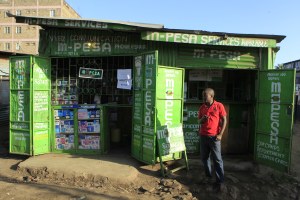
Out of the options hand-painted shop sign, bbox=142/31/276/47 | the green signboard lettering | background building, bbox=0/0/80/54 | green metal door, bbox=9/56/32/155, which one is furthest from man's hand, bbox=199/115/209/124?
background building, bbox=0/0/80/54

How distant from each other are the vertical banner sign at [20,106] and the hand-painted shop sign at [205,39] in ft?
9.94

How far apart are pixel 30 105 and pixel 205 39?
14.5 ft

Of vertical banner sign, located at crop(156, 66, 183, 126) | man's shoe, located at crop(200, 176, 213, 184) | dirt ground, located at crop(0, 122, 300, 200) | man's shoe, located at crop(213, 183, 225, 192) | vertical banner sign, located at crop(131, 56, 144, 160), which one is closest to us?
dirt ground, located at crop(0, 122, 300, 200)

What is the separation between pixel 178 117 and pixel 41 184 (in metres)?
3.19

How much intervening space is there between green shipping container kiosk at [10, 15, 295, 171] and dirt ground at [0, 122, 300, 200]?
18.9 inches

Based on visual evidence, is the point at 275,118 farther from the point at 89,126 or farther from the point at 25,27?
the point at 25,27

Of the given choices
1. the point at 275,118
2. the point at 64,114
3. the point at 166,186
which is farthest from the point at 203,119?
the point at 64,114

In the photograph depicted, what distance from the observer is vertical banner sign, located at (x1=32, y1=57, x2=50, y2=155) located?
724cm

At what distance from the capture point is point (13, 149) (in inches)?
295

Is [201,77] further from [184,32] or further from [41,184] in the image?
[41,184]

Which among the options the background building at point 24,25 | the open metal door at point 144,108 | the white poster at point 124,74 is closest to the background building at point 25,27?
Result: the background building at point 24,25

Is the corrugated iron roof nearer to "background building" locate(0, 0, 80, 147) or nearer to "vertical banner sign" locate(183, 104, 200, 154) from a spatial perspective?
"vertical banner sign" locate(183, 104, 200, 154)

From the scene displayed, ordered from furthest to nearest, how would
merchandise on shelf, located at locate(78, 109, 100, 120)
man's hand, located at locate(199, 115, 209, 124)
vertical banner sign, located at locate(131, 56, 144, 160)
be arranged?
merchandise on shelf, located at locate(78, 109, 100, 120) → vertical banner sign, located at locate(131, 56, 144, 160) → man's hand, located at locate(199, 115, 209, 124)

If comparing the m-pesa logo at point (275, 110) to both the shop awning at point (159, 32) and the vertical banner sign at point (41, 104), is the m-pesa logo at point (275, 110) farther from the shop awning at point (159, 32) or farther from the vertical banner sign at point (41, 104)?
the vertical banner sign at point (41, 104)
